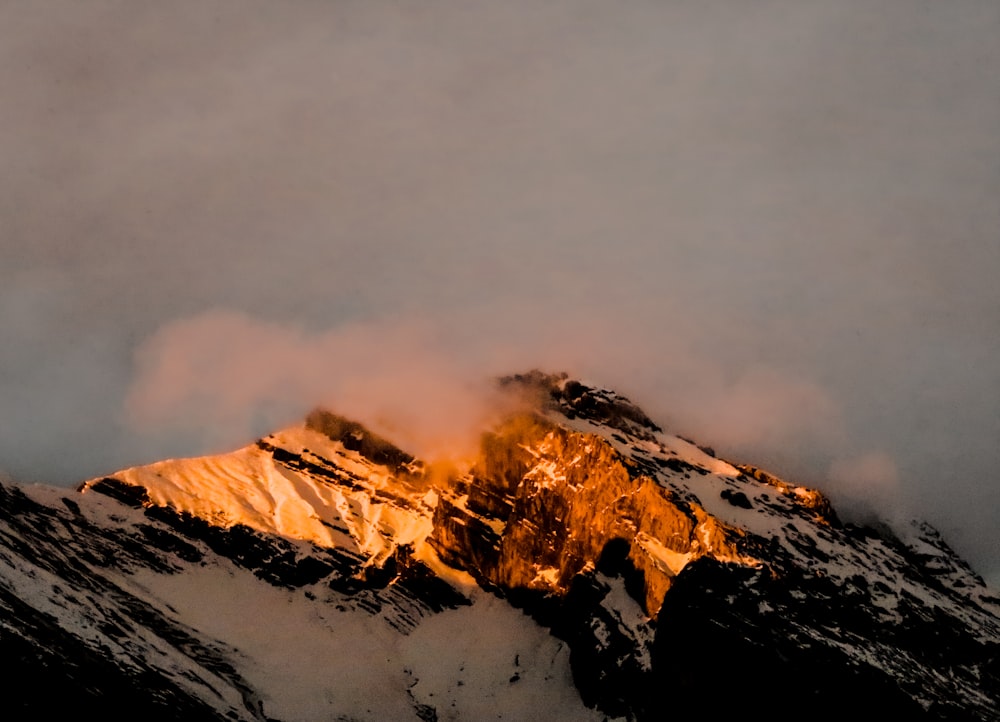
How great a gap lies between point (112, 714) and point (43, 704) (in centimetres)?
1407

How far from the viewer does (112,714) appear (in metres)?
197

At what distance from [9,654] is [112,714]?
18145mm

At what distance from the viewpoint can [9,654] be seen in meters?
191

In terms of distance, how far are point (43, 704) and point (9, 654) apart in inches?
421

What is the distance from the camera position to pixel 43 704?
18575cm
